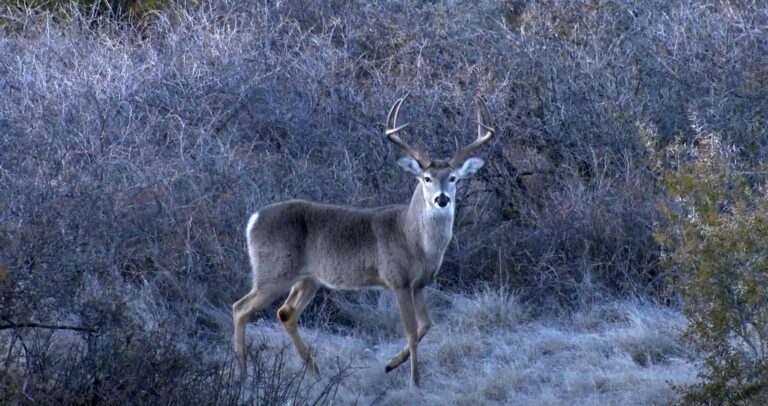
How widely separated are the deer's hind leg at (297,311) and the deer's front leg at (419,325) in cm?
54

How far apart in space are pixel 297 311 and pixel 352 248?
0.63 metres

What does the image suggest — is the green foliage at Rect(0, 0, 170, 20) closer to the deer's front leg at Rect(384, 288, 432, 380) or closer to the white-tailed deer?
the white-tailed deer

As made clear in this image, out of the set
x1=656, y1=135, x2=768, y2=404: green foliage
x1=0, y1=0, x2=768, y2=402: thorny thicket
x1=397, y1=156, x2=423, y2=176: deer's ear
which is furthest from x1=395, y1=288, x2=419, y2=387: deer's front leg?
x1=656, y1=135, x2=768, y2=404: green foliage

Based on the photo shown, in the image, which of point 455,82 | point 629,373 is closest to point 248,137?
point 455,82

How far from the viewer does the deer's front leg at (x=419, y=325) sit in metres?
9.63

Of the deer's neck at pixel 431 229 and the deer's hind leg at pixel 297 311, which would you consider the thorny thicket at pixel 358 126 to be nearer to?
the deer's hind leg at pixel 297 311

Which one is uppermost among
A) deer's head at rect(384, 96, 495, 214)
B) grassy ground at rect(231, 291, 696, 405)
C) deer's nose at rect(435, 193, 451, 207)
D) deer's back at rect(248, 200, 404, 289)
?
deer's head at rect(384, 96, 495, 214)

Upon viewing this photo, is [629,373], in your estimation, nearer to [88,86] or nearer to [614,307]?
[614,307]

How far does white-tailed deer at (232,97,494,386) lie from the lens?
388 inches

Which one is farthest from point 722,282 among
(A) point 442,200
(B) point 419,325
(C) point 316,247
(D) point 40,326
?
(D) point 40,326

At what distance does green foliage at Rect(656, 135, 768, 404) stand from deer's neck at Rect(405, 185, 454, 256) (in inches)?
85.6

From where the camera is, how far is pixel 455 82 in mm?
13266

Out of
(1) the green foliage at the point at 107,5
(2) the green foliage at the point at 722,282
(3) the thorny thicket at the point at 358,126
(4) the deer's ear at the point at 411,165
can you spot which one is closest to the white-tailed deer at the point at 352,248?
(4) the deer's ear at the point at 411,165

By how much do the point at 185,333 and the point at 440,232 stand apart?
6.41 feet
